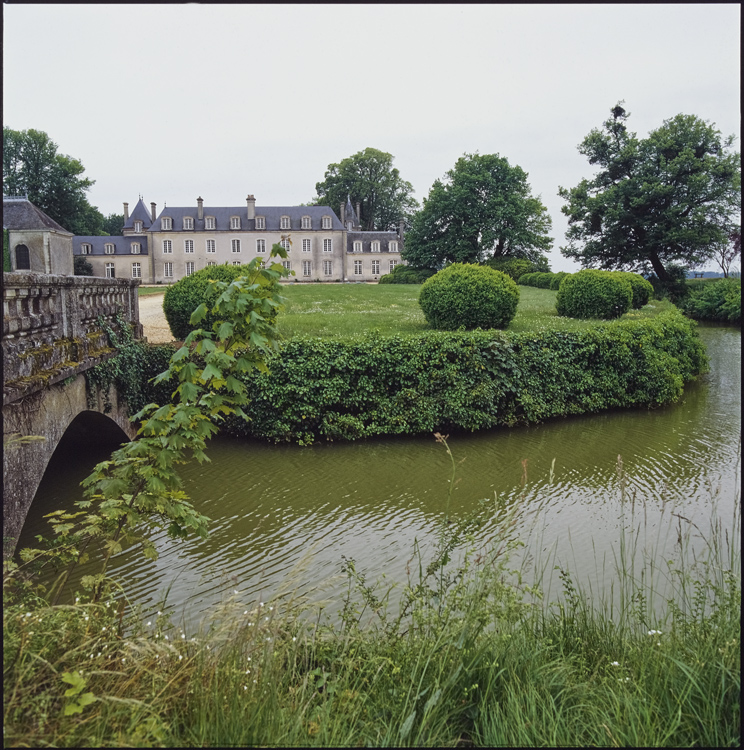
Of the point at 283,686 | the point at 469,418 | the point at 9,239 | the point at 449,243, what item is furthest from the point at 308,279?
the point at 283,686

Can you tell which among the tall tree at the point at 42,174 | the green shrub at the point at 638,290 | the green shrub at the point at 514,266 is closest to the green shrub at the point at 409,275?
the green shrub at the point at 514,266

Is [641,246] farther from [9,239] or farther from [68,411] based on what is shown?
[9,239]

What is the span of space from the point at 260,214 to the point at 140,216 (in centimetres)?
1353

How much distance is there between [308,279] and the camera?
54.2 metres

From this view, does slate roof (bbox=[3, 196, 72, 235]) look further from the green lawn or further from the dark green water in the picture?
the dark green water

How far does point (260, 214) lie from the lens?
53.5 metres

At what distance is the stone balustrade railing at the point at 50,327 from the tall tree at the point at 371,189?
51712mm

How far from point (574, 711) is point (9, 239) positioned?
3021 cm

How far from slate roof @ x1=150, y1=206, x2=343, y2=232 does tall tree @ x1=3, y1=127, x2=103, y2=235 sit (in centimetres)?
1145

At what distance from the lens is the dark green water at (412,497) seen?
5.60 m

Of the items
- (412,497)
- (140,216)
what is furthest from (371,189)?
(412,497)

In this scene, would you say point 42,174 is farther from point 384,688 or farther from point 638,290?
point 384,688

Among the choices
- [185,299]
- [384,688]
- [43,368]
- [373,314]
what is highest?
→ [185,299]

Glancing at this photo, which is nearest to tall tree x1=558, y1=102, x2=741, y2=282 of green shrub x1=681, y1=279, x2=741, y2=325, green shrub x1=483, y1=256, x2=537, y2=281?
green shrub x1=681, y1=279, x2=741, y2=325
